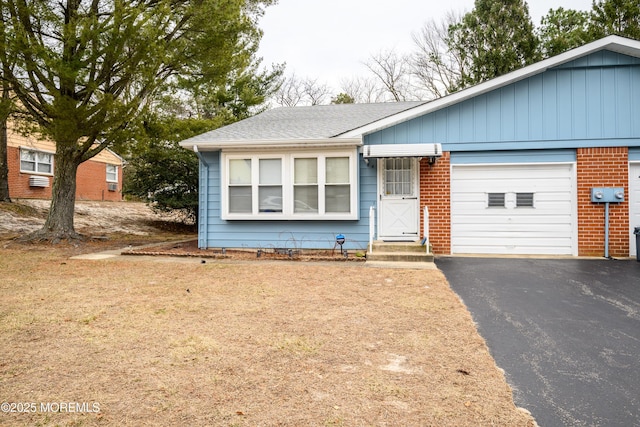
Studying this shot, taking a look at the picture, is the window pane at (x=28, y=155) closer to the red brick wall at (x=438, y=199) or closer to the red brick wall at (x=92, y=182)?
the red brick wall at (x=92, y=182)

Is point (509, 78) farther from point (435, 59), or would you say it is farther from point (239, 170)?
point (435, 59)

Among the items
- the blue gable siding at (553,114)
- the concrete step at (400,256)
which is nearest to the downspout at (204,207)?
the concrete step at (400,256)

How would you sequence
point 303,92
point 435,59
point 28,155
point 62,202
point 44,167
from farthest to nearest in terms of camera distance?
point 303,92 < point 435,59 < point 44,167 < point 28,155 < point 62,202

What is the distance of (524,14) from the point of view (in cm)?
1983

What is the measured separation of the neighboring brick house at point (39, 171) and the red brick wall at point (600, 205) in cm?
1966

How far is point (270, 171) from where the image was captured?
9.38 metres

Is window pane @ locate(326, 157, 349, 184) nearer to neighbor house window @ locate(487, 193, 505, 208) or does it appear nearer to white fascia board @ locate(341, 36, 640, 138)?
white fascia board @ locate(341, 36, 640, 138)

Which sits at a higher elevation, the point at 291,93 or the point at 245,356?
the point at 291,93

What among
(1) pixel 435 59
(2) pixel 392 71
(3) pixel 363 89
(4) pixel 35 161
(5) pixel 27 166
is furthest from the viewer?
(3) pixel 363 89

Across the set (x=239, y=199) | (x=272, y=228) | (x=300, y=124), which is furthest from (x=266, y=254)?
(x=300, y=124)

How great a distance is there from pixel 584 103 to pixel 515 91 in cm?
142

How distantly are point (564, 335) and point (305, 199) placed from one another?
628cm

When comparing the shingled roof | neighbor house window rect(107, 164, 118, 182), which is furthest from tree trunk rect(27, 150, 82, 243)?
neighbor house window rect(107, 164, 118, 182)

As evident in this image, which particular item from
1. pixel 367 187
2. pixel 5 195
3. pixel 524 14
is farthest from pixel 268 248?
pixel 524 14
